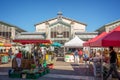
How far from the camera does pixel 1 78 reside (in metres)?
15.1

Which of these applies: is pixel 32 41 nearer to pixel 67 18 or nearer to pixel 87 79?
→ pixel 87 79

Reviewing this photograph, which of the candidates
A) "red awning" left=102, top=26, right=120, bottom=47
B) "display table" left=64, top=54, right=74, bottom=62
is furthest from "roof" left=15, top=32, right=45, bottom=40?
"red awning" left=102, top=26, right=120, bottom=47

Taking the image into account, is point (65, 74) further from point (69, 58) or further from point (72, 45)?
point (69, 58)

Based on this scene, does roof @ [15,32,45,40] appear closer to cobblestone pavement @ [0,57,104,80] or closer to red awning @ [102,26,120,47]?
cobblestone pavement @ [0,57,104,80]

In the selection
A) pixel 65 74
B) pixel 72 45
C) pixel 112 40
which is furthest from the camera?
pixel 72 45

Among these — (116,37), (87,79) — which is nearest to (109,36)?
(116,37)

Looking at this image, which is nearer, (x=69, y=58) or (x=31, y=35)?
(x=69, y=58)

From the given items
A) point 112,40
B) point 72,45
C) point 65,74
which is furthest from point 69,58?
point 112,40

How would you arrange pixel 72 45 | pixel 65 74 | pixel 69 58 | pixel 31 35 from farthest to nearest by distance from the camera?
pixel 31 35, pixel 69 58, pixel 72 45, pixel 65 74

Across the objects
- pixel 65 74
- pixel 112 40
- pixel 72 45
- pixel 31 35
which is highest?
pixel 31 35

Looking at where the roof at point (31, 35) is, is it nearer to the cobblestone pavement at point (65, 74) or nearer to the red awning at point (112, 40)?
the cobblestone pavement at point (65, 74)

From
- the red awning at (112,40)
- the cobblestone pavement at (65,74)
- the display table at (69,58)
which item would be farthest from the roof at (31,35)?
the red awning at (112,40)

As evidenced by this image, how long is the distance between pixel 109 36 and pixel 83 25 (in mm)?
50587

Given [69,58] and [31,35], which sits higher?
[31,35]
